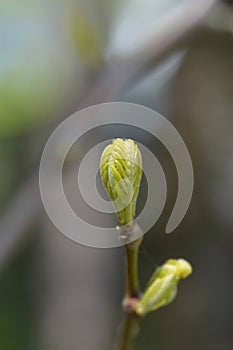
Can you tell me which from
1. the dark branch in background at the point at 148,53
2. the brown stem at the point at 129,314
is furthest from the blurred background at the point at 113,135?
the brown stem at the point at 129,314

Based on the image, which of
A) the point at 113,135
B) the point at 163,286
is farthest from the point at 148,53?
the point at 163,286

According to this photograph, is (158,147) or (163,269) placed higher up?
(158,147)

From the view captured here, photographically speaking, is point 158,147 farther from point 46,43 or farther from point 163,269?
point 163,269

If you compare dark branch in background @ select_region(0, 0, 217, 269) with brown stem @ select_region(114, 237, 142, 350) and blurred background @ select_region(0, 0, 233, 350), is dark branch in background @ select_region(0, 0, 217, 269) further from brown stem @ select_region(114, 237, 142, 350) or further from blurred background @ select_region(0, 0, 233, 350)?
brown stem @ select_region(114, 237, 142, 350)

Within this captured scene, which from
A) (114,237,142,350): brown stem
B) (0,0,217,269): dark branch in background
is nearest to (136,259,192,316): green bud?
(114,237,142,350): brown stem

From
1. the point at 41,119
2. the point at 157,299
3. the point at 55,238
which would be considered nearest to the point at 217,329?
the point at 55,238
